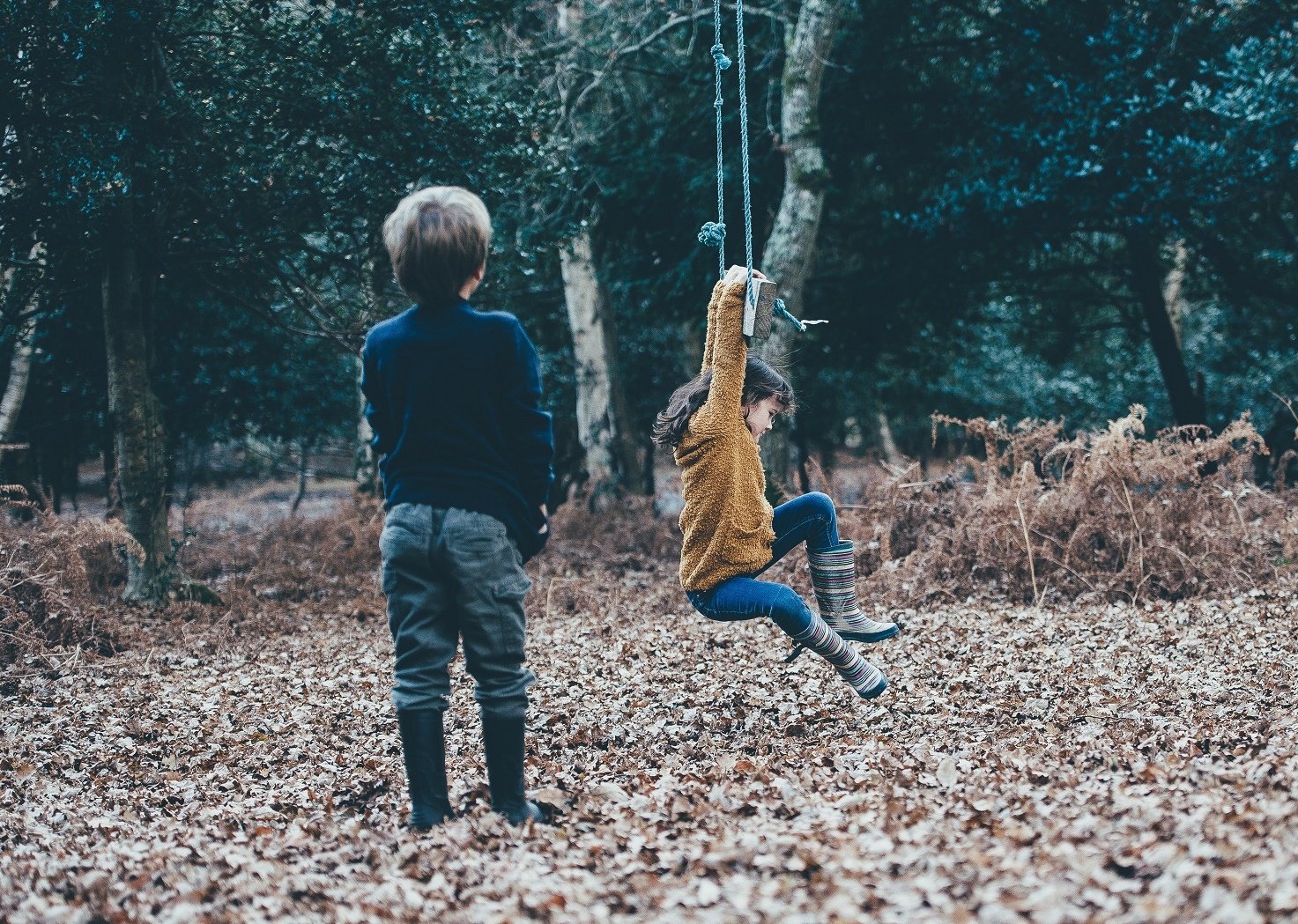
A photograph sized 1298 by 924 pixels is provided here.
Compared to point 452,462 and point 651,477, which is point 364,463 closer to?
point 651,477

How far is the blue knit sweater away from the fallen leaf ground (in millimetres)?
1020

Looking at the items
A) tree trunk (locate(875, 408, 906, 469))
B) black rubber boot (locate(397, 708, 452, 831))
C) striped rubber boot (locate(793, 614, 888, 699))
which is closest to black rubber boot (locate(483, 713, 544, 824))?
black rubber boot (locate(397, 708, 452, 831))

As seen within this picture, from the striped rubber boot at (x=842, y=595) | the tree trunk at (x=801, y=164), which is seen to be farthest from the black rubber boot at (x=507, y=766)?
the tree trunk at (x=801, y=164)

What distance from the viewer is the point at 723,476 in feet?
14.8

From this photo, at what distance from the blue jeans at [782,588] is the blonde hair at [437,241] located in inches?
68.5

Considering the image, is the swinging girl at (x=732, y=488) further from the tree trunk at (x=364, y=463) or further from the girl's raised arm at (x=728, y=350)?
the tree trunk at (x=364, y=463)

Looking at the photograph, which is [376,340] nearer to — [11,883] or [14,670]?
[11,883]

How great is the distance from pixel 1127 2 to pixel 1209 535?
692 centimetres

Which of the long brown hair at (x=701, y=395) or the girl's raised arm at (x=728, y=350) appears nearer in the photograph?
the girl's raised arm at (x=728, y=350)

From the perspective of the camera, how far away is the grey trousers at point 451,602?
334 cm

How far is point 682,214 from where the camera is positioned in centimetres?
1352

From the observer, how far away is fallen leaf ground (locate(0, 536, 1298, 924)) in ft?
9.37

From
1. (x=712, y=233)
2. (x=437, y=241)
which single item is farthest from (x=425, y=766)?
(x=712, y=233)

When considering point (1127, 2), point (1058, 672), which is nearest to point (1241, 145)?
point (1127, 2)
